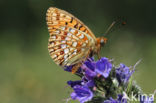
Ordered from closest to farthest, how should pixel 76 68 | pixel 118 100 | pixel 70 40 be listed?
pixel 118 100 → pixel 76 68 → pixel 70 40

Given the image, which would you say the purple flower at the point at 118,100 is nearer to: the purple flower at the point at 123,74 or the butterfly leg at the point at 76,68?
the purple flower at the point at 123,74

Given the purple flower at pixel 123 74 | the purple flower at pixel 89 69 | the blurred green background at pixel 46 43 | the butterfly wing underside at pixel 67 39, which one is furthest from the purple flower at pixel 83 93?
the blurred green background at pixel 46 43

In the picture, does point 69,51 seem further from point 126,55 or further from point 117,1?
point 117,1

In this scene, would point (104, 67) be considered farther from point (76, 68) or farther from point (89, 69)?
point (76, 68)

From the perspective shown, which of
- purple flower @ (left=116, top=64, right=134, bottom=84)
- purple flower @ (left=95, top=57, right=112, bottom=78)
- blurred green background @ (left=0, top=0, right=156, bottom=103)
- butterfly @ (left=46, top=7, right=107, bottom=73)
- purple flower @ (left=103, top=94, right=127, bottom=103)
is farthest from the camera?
blurred green background @ (left=0, top=0, right=156, bottom=103)

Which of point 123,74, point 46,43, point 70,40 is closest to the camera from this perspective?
point 123,74

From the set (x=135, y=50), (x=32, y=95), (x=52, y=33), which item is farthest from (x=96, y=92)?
(x=135, y=50)

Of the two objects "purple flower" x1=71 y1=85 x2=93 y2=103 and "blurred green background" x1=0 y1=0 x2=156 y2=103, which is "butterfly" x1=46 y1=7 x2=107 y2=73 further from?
"blurred green background" x1=0 y1=0 x2=156 y2=103

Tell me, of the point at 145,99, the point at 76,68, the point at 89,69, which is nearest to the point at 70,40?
the point at 76,68

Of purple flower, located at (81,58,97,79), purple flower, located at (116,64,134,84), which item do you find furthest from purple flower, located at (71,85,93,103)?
purple flower, located at (116,64,134,84)
